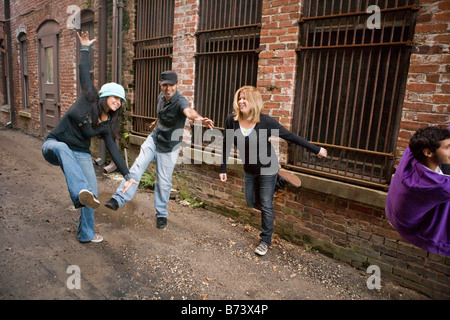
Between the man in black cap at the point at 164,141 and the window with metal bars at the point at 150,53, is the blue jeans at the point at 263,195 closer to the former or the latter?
the man in black cap at the point at 164,141

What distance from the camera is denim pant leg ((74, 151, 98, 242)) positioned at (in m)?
3.48

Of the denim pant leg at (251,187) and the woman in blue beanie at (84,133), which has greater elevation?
the woman in blue beanie at (84,133)

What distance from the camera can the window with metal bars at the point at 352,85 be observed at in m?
3.21

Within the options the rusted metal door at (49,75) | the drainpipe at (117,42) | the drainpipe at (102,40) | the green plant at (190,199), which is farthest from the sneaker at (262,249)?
the rusted metal door at (49,75)

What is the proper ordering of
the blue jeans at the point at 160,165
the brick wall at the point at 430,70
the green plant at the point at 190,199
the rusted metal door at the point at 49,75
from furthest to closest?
the rusted metal door at the point at 49,75 → the green plant at the point at 190,199 → the blue jeans at the point at 160,165 → the brick wall at the point at 430,70

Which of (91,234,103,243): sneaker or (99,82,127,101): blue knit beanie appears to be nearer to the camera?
(99,82,127,101): blue knit beanie

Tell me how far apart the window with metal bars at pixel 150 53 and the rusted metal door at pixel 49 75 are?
4.11 metres

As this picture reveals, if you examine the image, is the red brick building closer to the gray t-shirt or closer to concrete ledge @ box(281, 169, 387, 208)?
concrete ledge @ box(281, 169, 387, 208)

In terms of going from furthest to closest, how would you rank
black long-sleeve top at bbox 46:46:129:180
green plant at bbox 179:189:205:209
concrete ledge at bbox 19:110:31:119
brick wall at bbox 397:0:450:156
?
concrete ledge at bbox 19:110:31:119
green plant at bbox 179:189:205:209
black long-sleeve top at bbox 46:46:129:180
brick wall at bbox 397:0:450:156

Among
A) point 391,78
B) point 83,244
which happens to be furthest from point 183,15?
point 83,244

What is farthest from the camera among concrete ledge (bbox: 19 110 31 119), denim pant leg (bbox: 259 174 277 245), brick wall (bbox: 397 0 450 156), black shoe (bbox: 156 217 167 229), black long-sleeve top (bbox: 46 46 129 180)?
concrete ledge (bbox: 19 110 31 119)

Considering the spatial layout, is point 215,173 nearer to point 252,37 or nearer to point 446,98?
point 252,37

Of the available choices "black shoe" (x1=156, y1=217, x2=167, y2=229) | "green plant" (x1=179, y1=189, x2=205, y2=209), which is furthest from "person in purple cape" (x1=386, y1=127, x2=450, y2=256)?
"green plant" (x1=179, y1=189, x2=205, y2=209)

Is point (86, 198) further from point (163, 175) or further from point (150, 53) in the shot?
point (150, 53)
